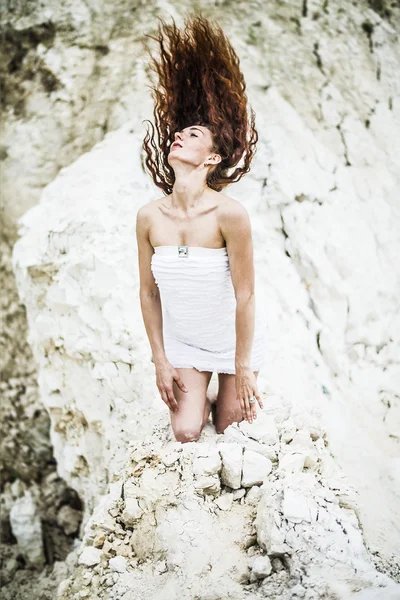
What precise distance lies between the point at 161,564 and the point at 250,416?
0.67 m

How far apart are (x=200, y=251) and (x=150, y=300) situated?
1.23ft

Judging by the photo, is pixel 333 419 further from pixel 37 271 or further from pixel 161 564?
pixel 37 271

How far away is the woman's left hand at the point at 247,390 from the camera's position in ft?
7.50

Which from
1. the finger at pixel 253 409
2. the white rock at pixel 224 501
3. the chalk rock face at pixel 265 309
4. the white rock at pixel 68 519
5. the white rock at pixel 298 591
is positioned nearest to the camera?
the white rock at pixel 298 591

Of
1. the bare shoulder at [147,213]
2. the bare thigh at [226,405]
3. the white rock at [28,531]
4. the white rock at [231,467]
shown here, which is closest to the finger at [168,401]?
the bare thigh at [226,405]

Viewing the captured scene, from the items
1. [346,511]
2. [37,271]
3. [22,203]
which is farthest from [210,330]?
[22,203]

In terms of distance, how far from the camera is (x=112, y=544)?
2.06 m

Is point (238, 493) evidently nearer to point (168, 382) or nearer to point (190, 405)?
point (190, 405)

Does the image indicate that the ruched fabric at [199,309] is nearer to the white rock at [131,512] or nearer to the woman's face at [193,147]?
the woman's face at [193,147]

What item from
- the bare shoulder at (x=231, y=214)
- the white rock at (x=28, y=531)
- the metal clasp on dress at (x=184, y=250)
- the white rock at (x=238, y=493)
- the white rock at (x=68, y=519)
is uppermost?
the bare shoulder at (x=231, y=214)

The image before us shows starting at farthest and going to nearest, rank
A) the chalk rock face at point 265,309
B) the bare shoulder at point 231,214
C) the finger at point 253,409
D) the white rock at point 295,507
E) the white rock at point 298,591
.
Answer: the finger at point 253,409 < the bare shoulder at point 231,214 < the chalk rock face at point 265,309 < the white rock at point 295,507 < the white rock at point 298,591

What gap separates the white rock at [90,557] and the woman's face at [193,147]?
1.54 meters

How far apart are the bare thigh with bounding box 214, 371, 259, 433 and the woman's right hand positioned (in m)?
0.19

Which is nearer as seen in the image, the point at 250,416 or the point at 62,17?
the point at 250,416
